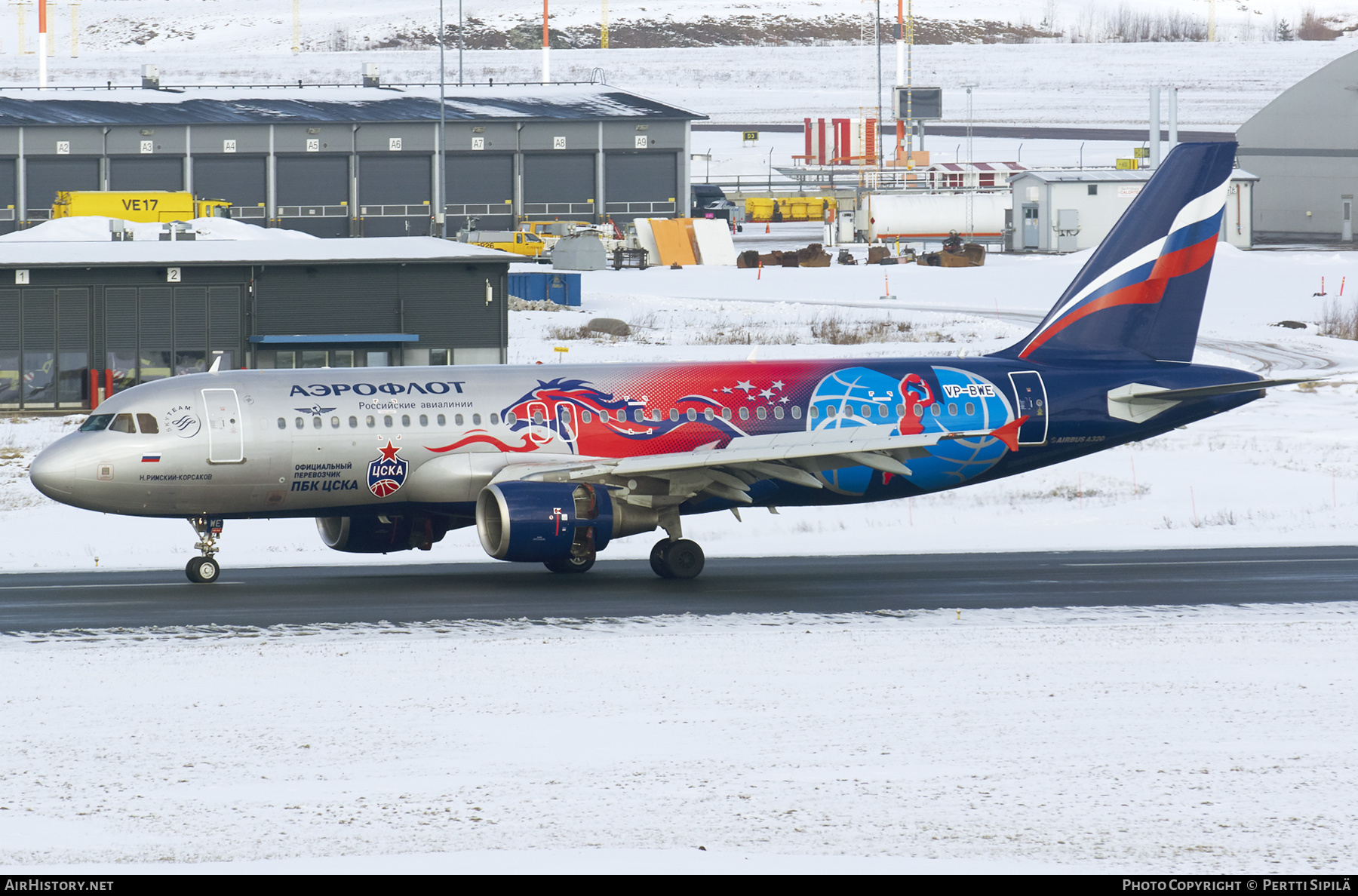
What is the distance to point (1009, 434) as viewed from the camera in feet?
110

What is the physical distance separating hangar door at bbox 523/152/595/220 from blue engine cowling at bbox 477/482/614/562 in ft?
294

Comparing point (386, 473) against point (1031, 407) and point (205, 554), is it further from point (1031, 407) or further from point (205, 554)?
point (1031, 407)

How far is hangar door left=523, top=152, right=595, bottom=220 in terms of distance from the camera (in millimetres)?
117812

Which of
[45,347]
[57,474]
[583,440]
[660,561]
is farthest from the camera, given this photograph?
[45,347]

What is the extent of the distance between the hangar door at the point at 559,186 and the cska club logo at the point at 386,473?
88516mm

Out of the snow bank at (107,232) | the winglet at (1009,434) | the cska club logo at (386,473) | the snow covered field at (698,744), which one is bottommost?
the snow covered field at (698,744)

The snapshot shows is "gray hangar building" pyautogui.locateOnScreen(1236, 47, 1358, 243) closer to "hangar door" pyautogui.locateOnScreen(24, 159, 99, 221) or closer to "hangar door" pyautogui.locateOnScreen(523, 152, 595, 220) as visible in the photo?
"hangar door" pyautogui.locateOnScreen(523, 152, 595, 220)

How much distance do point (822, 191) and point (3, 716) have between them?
12796 cm

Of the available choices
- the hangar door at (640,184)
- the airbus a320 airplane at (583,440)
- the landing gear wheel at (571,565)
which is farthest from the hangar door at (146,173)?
the landing gear wheel at (571,565)

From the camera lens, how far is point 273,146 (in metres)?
111

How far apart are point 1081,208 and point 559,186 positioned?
35912 mm

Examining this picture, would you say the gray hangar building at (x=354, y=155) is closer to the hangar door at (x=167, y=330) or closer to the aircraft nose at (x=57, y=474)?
the hangar door at (x=167, y=330)

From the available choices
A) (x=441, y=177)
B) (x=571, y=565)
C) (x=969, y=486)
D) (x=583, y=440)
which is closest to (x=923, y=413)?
(x=583, y=440)

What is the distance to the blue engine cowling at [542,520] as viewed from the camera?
29266 millimetres
